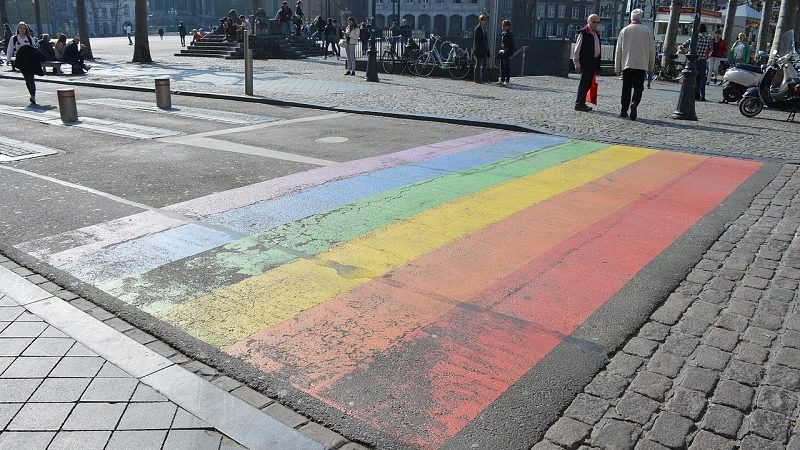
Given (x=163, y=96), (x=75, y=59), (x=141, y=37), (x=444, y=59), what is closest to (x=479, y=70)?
(x=444, y=59)

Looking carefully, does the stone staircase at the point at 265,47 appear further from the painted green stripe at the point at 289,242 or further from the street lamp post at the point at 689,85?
the painted green stripe at the point at 289,242

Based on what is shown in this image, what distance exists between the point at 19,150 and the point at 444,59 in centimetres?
1658

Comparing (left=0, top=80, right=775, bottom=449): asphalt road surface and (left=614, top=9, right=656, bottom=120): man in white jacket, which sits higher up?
(left=614, top=9, right=656, bottom=120): man in white jacket

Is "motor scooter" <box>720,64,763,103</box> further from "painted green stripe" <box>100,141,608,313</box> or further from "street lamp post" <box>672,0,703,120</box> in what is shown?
"painted green stripe" <box>100,141,608,313</box>

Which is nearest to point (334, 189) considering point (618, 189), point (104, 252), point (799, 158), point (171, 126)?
point (104, 252)

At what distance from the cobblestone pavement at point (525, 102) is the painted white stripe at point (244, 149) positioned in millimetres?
4594

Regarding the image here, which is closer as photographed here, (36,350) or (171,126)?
(36,350)

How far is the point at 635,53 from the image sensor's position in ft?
40.7

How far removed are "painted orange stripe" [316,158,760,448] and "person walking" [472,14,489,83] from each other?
14.3m

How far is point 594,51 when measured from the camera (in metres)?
13.4

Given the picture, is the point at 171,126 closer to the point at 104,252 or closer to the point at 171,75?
the point at 104,252

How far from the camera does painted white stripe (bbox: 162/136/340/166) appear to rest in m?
9.02

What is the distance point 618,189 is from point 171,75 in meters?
19.4

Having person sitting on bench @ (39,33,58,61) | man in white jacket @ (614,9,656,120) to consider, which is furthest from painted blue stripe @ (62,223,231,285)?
person sitting on bench @ (39,33,58,61)
